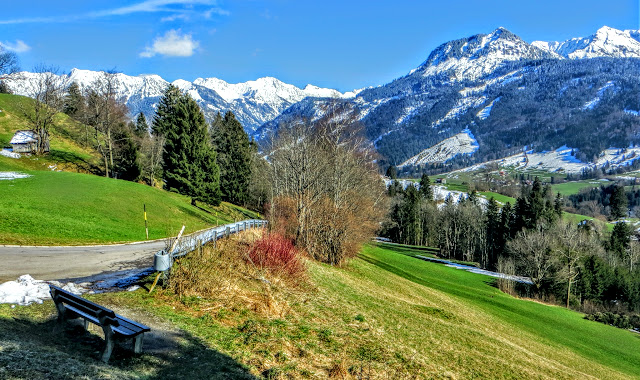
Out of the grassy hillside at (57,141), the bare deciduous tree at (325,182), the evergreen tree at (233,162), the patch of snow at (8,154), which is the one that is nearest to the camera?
the bare deciduous tree at (325,182)

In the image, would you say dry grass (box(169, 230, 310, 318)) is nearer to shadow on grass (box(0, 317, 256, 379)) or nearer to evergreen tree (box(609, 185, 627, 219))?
shadow on grass (box(0, 317, 256, 379))

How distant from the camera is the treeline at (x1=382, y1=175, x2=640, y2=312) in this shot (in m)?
47.1

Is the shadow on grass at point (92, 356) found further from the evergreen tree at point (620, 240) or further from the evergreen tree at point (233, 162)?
the evergreen tree at point (620, 240)

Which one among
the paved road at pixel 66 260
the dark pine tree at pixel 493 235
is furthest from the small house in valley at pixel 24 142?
the dark pine tree at pixel 493 235

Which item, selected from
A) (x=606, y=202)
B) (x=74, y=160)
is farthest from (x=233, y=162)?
(x=606, y=202)

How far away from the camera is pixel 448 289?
31609 mm

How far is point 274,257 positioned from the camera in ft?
45.5

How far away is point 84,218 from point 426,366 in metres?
21.8

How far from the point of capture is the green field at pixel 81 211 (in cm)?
1802

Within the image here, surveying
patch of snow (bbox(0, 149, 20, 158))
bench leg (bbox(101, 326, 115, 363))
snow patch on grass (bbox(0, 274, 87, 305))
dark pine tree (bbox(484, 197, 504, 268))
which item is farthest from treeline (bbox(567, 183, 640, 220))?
patch of snow (bbox(0, 149, 20, 158))

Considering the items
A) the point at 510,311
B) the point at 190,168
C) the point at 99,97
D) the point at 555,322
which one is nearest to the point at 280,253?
the point at 510,311

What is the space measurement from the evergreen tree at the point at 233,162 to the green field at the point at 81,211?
24.4 meters

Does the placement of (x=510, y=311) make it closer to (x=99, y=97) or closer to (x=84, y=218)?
(x=84, y=218)

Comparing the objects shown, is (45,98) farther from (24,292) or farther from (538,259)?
(538,259)
